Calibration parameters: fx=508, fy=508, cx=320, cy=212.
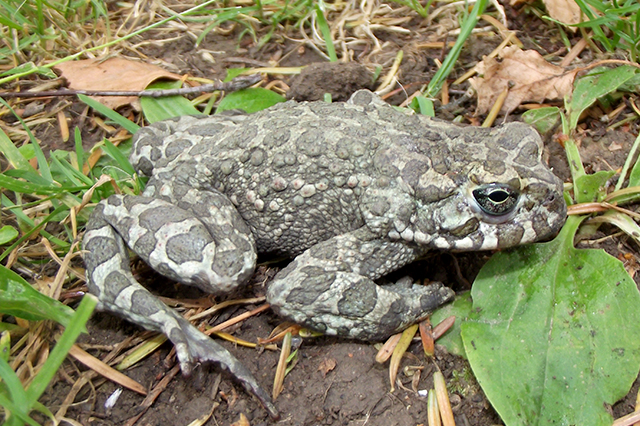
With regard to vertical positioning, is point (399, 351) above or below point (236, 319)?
above

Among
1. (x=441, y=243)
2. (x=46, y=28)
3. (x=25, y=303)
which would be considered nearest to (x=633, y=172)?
(x=441, y=243)

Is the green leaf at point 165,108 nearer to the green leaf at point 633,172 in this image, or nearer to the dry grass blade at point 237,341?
the dry grass blade at point 237,341

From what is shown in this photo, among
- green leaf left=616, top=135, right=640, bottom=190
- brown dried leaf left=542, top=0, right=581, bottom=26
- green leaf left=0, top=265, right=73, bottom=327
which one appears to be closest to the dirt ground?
green leaf left=616, top=135, right=640, bottom=190

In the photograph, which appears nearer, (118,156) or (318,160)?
(318,160)

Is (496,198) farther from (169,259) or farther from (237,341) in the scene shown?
(169,259)

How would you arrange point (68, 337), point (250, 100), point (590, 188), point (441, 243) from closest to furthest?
point (68, 337), point (441, 243), point (590, 188), point (250, 100)

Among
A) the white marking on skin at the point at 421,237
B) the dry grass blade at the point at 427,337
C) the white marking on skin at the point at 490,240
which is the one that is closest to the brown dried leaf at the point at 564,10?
the white marking on skin at the point at 490,240
